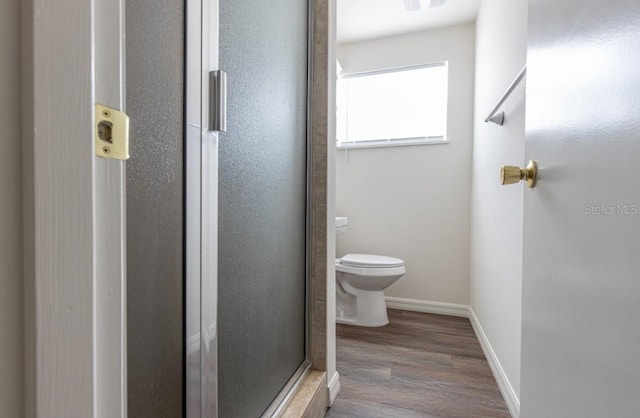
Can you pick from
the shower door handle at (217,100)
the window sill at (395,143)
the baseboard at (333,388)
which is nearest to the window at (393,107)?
the window sill at (395,143)

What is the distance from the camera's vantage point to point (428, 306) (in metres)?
2.57

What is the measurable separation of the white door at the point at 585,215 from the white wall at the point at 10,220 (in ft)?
2.06

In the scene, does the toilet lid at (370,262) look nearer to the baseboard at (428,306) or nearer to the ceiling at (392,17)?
the baseboard at (428,306)

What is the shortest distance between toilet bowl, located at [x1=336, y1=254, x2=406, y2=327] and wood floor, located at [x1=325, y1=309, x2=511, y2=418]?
0.30 feet

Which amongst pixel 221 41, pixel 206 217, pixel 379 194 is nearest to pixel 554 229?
pixel 206 217

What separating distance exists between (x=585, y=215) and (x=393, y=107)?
7.86 feet

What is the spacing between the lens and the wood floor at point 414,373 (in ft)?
4.48

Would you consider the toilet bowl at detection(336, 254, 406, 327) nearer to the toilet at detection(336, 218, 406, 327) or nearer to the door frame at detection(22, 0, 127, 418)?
the toilet at detection(336, 218, 406, 327)

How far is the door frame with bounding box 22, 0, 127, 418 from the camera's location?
279 millimetres

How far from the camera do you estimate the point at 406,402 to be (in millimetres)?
1405

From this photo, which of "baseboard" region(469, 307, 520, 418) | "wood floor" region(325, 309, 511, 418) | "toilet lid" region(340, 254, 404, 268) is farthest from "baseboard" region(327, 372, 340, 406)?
"toilet lid" region(340, 254, 404, 268)

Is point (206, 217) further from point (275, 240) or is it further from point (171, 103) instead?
point (275, 240)

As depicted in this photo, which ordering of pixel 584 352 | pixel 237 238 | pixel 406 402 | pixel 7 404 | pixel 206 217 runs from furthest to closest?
pixel 406 402, pixel 237 238, pixel 206 217, pixel 584 352, pixel 7 404

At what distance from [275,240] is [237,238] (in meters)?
0.23
